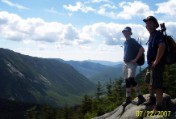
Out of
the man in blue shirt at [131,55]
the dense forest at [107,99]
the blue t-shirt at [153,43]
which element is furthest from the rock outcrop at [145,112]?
the dense forest at [107,99]

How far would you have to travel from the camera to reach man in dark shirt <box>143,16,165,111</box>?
11625 mm

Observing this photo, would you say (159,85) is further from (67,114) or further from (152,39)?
(67,114)

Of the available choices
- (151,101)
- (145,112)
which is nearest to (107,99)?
(151,101)

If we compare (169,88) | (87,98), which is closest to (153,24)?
(169,88)

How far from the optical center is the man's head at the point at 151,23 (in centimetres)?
1181

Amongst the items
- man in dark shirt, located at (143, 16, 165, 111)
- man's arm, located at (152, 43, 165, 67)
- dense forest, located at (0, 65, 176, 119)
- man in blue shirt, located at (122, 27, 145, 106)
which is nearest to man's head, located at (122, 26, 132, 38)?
man in blue shirt, located at (122, 27, 145, 106)

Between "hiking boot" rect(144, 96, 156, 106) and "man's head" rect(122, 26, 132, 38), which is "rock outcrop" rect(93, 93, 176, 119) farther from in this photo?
"man's head" rect(122, 26, 132, 38)

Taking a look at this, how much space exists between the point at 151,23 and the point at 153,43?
2.42 ft

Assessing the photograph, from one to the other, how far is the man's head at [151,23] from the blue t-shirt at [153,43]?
0.61 feet

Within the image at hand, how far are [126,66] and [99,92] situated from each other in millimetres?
69753

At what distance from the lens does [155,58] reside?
11953 millimetres

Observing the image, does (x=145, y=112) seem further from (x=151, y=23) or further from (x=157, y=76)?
(x=151, y=23)
